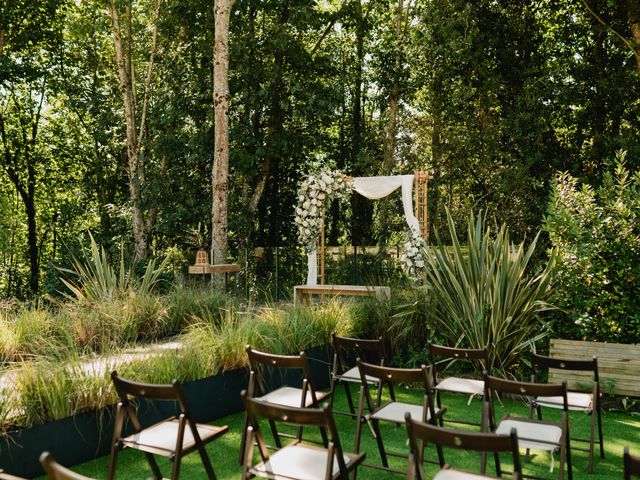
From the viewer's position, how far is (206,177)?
13539 millimetres

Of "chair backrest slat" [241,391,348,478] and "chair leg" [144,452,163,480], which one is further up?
"chair backrest slat" [241,391,348,478]

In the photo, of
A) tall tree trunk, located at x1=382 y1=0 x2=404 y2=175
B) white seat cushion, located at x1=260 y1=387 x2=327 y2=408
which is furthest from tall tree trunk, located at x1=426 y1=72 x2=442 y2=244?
white seat cushion, located at x1=260 y1=387 x2=327 y2=408

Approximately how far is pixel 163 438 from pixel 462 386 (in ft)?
7.20

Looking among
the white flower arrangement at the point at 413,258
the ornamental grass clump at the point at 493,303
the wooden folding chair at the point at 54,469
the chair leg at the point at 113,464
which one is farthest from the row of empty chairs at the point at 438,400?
the white flower arrangement at the point at 413,258

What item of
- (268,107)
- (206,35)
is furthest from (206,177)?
(206,35)

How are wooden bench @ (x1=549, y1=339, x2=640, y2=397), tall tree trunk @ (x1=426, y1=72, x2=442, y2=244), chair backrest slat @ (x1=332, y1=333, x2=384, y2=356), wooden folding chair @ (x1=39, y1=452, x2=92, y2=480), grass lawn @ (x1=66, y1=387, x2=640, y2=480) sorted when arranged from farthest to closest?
tall tree trunk @ (x1=426, y1=72, x2=442, y2=244) → wooden bench @ (x1=549, y1=339, x2=640, y2=397) → chair backrest slat @ (x1=332, y1=333, x2=384, y2=356) → grass lawn @ (x1=66, y1=387, x2=640, y2=480) → wooden folding chair @ (x1=39, y1=452, x2=92, y2=480)

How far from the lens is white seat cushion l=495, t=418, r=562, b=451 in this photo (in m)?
3.23

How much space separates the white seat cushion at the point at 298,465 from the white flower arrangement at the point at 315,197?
6.82m

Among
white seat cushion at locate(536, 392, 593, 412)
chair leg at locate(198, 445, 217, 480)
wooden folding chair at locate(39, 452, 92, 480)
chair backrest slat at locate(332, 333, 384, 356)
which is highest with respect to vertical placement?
wooden folding chair at locate(39, 452, 92, 480)

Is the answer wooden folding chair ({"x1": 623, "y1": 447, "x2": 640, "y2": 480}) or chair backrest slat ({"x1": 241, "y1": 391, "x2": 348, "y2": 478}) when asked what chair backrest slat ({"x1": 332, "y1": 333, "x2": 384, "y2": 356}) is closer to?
chair backrest slat ({"x1": 241, "y1": 391, "x2": 348, "y2": 478})

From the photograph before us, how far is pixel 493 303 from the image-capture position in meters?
5.85

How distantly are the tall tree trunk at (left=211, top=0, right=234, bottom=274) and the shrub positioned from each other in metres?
6.14

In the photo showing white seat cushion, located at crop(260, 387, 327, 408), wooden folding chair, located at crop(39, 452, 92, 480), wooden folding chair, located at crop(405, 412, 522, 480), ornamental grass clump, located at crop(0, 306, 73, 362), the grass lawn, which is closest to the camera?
wooden folding chair, located at crop(39, 452, 92, 480)

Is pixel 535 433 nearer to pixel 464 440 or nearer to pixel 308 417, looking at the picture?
pixel 464 440
